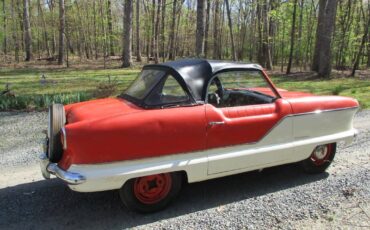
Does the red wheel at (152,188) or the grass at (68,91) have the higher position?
the grass at (68,91)

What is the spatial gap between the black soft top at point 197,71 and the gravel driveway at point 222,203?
1.25 metres

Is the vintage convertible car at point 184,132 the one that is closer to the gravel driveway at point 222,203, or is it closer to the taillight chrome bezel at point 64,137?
the taillight chrome bezel at point 64,137

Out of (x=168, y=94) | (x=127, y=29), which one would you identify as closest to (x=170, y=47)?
(x=127, y=29)

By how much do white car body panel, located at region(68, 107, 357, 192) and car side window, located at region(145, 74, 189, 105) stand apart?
0.61 metres

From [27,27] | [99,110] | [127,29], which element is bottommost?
[99,110]

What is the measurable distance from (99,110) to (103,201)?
1.05 m

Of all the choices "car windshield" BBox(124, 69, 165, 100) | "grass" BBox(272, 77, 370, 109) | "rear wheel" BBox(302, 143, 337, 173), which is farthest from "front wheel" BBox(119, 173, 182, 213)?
"grass" BBox(272, 77, 370, 109)

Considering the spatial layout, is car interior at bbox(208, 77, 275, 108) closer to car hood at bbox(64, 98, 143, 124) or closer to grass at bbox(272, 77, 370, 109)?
car hood at bbox(64, 98, 143, 124)

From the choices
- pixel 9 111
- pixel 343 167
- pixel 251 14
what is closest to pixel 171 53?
pixel 251 14

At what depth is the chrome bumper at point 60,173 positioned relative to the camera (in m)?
3.34

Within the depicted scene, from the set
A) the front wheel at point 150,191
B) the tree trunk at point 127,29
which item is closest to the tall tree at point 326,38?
the tree trunk at point 127,29

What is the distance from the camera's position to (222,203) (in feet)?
13.4

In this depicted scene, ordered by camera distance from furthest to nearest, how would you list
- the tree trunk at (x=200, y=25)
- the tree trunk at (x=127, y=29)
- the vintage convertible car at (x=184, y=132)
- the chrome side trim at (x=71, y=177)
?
the tree trunk at (x=127, y=29)
the tree trunk at (x=200, y=25)
the vintage convertible car at (x=184, y=132)
the chrome side trim at (x=71, y=177)

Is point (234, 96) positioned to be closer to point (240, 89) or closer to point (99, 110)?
point (240, 89)
